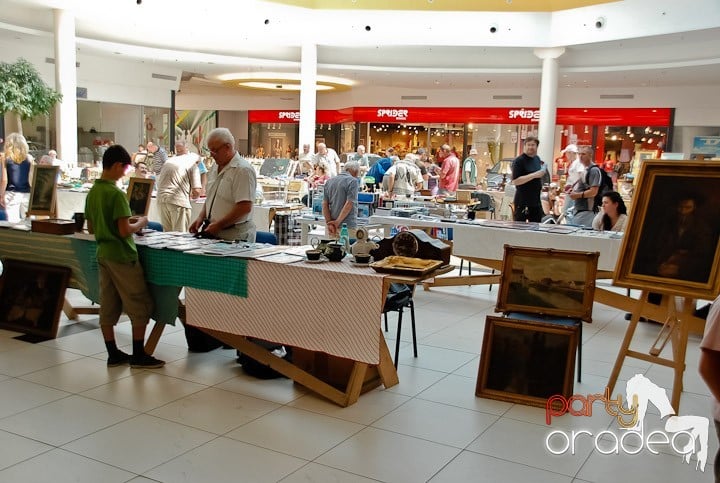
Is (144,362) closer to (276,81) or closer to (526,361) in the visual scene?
(526,361)

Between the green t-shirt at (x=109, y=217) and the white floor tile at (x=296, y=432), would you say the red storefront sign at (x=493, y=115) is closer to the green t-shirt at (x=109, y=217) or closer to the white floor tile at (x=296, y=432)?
the green t-shirt at (x=109, y=217)

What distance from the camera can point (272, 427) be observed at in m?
3.78

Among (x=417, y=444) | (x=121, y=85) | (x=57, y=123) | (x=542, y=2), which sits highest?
(x=542, y=2)

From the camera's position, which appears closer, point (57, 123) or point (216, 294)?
point (216, 294)

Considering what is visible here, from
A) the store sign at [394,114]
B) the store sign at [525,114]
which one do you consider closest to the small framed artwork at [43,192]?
the store sign at [525,114]

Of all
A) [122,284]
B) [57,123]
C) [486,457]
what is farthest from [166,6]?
[486,457]

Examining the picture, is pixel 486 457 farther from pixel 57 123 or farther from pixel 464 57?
pixel 464 57

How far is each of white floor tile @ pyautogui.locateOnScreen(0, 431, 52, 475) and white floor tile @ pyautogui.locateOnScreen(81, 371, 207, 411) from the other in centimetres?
60

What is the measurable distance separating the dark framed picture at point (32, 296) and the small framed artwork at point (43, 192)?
1.38 metres

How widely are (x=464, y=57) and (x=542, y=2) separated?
2.61 m

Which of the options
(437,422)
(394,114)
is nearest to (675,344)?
(437,422)

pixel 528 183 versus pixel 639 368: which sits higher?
pixel 528 183

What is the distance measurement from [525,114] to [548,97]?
4.76 m

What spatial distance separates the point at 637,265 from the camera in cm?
415
